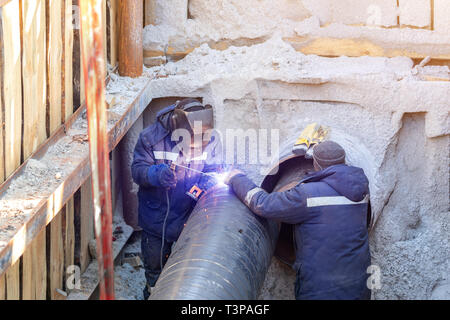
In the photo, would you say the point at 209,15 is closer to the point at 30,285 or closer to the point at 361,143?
the point at 361,143

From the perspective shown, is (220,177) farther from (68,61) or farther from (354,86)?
(354,86)

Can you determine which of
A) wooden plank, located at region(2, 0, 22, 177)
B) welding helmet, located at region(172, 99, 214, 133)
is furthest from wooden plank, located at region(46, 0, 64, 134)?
welding helmet, located at region(172, 99, 214, 133)

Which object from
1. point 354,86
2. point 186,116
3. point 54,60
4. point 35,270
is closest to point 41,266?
point 35,270

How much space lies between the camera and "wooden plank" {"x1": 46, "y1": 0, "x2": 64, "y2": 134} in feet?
12.9

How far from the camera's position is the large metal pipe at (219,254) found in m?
3.18

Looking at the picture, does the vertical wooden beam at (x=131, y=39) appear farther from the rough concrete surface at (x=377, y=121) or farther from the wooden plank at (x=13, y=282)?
the wooden plank at (x=13, y=282)

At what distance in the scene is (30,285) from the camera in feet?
12.5

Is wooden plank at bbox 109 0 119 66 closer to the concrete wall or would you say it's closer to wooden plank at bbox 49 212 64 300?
the concrete wall

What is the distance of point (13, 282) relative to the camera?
138 inches

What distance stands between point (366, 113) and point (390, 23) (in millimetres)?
1022

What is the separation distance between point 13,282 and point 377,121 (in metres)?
3.38

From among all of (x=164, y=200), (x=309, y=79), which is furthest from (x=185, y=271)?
(x=309, y=79)

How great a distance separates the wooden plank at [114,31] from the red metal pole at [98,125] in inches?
122

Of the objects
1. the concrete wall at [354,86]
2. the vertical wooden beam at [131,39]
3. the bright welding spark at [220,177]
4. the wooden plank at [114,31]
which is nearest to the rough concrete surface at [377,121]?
the concrete wall at [354,86]
